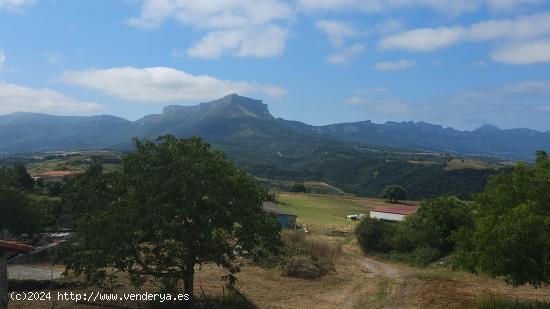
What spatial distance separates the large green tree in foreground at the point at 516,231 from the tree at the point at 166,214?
268 inches

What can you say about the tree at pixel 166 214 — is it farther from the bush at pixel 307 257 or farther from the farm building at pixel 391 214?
the farm building at pixel 391 214

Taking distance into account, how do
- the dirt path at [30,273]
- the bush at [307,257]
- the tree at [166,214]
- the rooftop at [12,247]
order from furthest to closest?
the bush at [307,257] → the dirt path at [30,273] → the tree at [166,214] → the rooftop at [12,247]

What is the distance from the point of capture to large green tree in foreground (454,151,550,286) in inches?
594

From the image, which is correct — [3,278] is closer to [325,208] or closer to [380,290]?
[380,290]

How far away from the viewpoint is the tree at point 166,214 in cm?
1532

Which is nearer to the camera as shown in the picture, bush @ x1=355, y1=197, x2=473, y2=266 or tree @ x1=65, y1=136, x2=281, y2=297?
tree @ x1=65, y1=136, x2=281, y2=297

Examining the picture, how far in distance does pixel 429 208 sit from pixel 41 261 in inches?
1026

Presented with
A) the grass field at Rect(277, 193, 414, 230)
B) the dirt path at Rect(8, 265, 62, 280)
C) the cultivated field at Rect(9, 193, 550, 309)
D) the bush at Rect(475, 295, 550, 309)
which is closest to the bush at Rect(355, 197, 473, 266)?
the cultivated field at Rect(9, 193, 550, 309)

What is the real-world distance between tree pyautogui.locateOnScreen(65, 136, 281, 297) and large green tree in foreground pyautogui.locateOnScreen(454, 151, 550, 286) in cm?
680

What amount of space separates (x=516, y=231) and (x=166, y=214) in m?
10.4

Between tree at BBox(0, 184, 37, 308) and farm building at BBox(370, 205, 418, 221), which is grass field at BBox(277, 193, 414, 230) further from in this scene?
tree at BBox(0, 184, 37, 308)

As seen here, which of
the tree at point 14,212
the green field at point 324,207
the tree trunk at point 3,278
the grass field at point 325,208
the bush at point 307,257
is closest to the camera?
the tree trunk at point 3,278

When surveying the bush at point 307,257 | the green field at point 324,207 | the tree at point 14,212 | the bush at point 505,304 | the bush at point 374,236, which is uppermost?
the tree at point 14,212

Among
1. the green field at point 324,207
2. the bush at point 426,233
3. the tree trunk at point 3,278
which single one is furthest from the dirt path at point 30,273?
the green field at point 324,207
